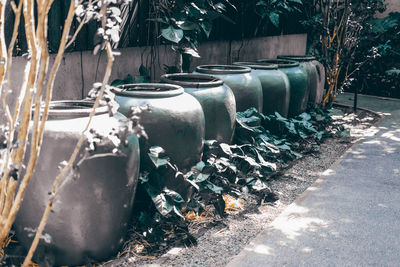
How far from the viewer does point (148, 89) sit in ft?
11.8

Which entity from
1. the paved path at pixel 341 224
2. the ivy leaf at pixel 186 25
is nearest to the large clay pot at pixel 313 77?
the paved path at pixel 341 224

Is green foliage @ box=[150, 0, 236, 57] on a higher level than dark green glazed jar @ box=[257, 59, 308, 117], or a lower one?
higher

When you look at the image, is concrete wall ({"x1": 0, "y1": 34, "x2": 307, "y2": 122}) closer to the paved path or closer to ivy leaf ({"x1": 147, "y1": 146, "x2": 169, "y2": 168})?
ivy leaf ({"x1": 147, "y1": 146, "x2": 169, "y2": 168})

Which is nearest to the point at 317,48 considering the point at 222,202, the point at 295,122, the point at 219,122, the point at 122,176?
the point at 295,122

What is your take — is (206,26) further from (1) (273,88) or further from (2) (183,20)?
(1) (273,88)

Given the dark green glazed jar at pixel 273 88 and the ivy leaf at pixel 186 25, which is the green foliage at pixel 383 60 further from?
the ivy leaf at pixel 186 25

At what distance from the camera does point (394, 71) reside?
30.7 feet

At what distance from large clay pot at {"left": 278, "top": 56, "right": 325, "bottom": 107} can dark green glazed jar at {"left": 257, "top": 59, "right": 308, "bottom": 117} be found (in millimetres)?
516

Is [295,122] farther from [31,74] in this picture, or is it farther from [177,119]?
[31,74]

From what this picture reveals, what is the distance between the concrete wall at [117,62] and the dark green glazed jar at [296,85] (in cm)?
68

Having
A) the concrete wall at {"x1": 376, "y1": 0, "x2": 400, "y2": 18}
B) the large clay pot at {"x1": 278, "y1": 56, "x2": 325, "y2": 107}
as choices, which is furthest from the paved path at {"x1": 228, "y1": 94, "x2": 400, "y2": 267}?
the concrete wall at {"x1": 376, "y1": 0, "x2": 400, "y2": 18}

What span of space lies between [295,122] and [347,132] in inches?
37.7

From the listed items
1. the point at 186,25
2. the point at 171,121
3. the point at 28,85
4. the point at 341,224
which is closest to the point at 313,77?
the point at 186,25

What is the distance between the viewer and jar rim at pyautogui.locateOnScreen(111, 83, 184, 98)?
3.17 metres
